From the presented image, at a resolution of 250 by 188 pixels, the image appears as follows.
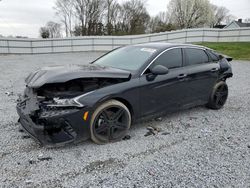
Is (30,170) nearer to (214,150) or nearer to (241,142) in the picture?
(214,150)

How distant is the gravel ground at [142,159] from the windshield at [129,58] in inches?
45.9

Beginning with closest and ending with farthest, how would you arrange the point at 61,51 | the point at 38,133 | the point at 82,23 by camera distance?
the point at 38,133
the point at 61,51
the point at 82,23

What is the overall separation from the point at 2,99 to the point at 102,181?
13.6 feet

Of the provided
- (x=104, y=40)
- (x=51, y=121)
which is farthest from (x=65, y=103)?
(x=104, y=40)

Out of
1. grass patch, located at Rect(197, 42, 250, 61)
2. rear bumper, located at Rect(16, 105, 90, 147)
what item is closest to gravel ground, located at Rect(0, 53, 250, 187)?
rear bumper, located at Rect(16, 105, 90, 147)

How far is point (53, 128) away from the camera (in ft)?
9.11

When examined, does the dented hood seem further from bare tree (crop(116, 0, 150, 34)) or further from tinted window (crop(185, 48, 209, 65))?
bare tree (crop(116, 0, 150, 34))

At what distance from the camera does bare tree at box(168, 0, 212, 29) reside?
51375mm

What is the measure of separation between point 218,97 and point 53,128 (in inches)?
149

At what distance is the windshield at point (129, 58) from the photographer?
3.64 metres

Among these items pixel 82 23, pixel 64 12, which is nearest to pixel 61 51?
pixel 82 23

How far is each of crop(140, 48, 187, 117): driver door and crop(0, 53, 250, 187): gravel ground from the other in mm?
419

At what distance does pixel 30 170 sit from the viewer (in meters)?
2.54

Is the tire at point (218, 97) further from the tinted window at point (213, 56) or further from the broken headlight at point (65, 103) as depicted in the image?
the broken headlight at point (65, 103)
